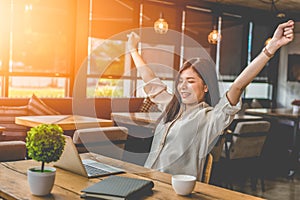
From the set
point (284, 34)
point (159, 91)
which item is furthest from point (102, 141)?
point (284, 34)

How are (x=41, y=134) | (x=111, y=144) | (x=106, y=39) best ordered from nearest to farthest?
1. (x=41, y=134)
2. (x=111, y=144)
3. (x=106, y=39)

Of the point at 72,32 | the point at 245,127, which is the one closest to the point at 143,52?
the point at 72,32

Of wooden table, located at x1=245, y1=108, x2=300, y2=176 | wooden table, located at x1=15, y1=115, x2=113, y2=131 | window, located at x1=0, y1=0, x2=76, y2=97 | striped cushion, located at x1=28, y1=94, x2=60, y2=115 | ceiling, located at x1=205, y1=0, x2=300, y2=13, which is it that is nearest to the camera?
wooden table, located at x1=15, y1=115, x2=113, y2=131

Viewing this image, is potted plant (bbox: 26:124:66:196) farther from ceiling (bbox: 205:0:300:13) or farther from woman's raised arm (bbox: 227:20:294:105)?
ceiling (bbox: 205:0:300:13)

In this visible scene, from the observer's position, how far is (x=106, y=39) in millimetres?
6848

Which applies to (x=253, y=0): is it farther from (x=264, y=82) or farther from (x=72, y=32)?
(x=72, y=32)

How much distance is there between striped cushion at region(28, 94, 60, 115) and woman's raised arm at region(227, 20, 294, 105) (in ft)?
11.7

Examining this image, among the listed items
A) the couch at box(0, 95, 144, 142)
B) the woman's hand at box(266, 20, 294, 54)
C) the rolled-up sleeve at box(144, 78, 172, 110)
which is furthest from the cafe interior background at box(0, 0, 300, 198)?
the woman's hand at box(266, 20, 294, 54)

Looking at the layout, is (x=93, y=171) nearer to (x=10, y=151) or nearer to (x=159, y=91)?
(x=159, y=91)

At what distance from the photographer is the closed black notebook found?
1.45 m

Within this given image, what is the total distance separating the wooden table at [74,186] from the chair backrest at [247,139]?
263 cm

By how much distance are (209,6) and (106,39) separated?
2321 mm

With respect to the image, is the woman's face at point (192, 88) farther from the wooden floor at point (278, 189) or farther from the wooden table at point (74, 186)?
the wooden floor at point (278, 189)

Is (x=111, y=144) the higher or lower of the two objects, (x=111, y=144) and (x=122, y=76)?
the lower
